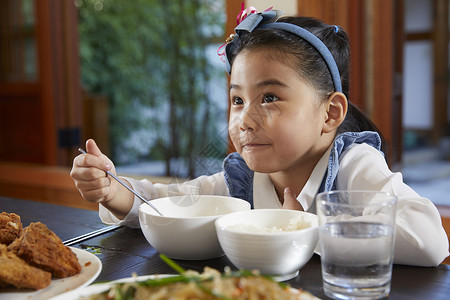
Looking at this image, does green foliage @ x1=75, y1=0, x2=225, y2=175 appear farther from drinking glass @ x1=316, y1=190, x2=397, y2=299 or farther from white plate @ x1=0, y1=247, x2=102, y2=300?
drinking glass @ x1=316, y1=190, x2=397, y2=299

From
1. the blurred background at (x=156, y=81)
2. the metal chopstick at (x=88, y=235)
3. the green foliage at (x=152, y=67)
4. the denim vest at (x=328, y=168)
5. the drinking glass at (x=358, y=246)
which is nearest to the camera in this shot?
the drinking glass at (x=358, y=246)

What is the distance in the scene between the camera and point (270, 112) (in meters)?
1.14

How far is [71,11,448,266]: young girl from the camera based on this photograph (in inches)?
43.5

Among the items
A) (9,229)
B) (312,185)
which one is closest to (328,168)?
(312,185)

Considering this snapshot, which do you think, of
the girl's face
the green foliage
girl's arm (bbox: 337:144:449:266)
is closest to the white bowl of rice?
girl's arm (bbox: 337:144:449:266)

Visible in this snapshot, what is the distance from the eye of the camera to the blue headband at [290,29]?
3.88 feet

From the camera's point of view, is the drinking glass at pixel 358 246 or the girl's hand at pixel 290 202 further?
the girl's hand at pixel 290 202

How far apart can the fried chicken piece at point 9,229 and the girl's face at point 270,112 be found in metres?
0.52

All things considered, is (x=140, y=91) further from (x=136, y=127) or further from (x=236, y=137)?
(x=236, y=137)

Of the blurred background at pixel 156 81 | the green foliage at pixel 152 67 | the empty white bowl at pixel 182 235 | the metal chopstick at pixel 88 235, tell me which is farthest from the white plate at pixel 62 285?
the green foliage at pixel 152 67

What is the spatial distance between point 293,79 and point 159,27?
5.01 meters

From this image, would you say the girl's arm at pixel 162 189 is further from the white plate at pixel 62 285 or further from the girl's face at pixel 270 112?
the white plate at pixel 62 285

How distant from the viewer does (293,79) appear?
116cm

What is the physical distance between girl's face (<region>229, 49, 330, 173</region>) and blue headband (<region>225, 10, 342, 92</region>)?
7 centimetres
